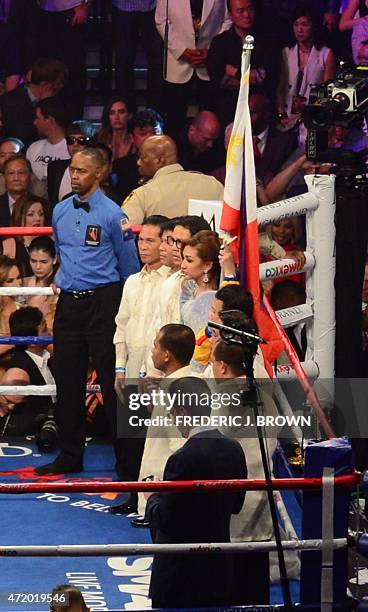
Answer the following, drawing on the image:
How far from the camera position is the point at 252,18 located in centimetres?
748

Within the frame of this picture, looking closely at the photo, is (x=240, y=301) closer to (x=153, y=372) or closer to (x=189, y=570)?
(x=153, y=372)

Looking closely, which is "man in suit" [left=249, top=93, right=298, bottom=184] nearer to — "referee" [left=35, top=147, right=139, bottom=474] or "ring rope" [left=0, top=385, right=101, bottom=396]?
"referee" [left=35, top=147, right=139, bottom=474]

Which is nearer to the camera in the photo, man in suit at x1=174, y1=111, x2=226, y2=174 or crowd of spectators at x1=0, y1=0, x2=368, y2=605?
crowd of spectators at x1=0, y1=0, x2=368, y2=605

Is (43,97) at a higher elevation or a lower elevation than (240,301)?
higher

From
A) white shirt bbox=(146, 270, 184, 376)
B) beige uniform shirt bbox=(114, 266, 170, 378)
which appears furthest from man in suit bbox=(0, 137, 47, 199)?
white shirt bbox=(146, 270, 184, 376)

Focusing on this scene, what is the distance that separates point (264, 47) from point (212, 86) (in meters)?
0.35

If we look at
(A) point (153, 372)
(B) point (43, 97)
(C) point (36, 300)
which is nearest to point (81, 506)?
(A) point (153, 372)

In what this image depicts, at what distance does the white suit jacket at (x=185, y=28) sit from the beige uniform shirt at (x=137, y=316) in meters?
1.97

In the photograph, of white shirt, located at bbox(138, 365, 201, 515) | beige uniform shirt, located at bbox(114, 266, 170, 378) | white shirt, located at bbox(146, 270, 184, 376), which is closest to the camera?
white shirt, located at bbox(138, 365, 201, 515)

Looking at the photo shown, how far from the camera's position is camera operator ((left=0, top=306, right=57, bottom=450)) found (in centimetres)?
680

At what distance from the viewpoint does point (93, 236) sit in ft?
19.8

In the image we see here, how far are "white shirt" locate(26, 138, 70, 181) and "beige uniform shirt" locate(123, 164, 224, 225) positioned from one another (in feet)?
3.37

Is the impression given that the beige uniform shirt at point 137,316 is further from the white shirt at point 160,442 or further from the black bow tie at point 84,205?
the white shirt at point 160,442

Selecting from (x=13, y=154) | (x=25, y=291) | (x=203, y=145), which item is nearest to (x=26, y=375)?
(x=25, y=291)
